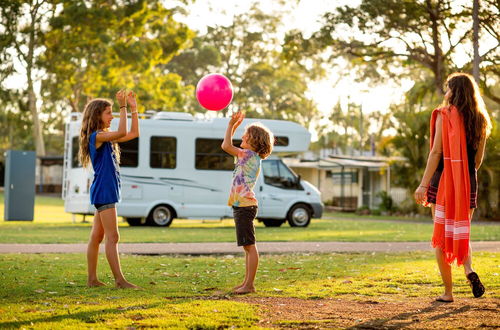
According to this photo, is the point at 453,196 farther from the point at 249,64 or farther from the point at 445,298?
the point at 249,64

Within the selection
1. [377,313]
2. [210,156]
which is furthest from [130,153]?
[377,313]

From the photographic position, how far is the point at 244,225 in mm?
7730

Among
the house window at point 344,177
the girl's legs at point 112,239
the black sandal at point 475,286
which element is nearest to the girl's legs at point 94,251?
the girl's legs at point 112,239

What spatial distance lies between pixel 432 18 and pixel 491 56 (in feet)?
7.27

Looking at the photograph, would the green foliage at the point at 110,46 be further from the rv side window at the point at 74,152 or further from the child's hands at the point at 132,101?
the child's hands at the point at 132,101

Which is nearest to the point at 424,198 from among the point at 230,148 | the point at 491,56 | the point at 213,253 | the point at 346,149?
the point at 230,148

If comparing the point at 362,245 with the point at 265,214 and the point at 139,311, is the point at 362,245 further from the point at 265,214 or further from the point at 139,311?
the point at 139,311

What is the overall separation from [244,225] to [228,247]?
688cm

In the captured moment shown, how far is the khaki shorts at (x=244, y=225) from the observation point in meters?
7.72

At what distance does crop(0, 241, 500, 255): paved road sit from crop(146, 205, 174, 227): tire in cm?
670

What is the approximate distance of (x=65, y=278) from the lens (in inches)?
345

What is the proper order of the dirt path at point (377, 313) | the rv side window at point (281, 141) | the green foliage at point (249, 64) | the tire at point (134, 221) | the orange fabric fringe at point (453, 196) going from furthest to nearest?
1. the green foliage at point (249, 64)
2. the tire at point (134, 221)
3. the rv side window at point (281, 141)
4. the orange fabric fringe at point (453, 196)
5. the dirt path at point (377, 313)

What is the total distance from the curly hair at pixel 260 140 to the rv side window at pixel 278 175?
14528mm

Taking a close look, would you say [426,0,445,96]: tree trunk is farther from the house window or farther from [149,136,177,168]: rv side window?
the house window
